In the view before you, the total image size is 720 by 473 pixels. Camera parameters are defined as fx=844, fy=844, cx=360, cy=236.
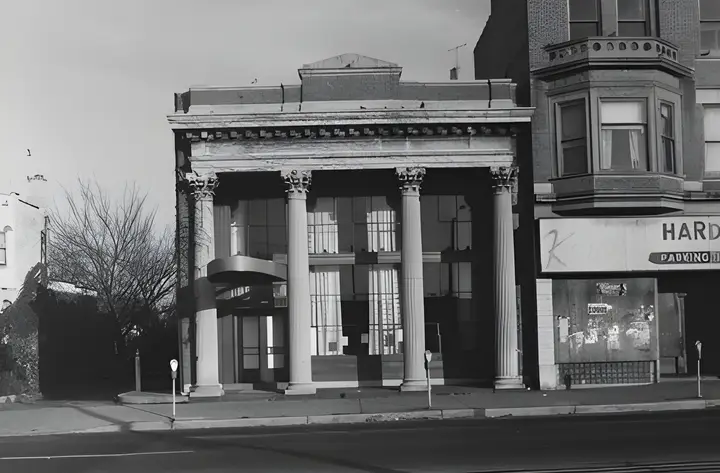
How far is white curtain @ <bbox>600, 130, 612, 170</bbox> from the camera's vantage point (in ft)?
79.6

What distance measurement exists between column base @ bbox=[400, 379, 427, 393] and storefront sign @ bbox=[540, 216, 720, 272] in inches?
191

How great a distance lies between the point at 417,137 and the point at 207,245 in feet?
22.8

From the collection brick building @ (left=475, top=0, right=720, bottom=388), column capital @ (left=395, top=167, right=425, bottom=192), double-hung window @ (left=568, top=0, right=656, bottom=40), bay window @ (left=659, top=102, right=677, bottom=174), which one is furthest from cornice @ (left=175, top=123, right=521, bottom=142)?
bay window @ (left=659, top=102, right=677, bottom=174)

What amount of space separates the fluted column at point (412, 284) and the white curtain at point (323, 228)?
9.07 ft

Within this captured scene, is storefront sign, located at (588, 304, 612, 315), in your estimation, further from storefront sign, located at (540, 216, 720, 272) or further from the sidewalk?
the sidewalk

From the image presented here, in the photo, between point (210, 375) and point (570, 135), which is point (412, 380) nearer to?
point (210, 375)

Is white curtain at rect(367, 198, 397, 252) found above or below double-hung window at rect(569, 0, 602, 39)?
below

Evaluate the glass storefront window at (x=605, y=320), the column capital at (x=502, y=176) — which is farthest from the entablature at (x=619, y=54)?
the glass storefront window at (x=605, y=320)

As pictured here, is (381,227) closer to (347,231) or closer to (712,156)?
(347,231)

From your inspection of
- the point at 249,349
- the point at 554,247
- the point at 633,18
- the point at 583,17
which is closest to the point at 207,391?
the point at 249,349

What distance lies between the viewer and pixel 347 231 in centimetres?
2666

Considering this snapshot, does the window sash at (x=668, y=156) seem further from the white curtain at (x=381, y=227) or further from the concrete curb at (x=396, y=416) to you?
the white curtain at (x=381, y=227)

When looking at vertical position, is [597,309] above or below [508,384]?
above

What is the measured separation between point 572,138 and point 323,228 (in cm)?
806
